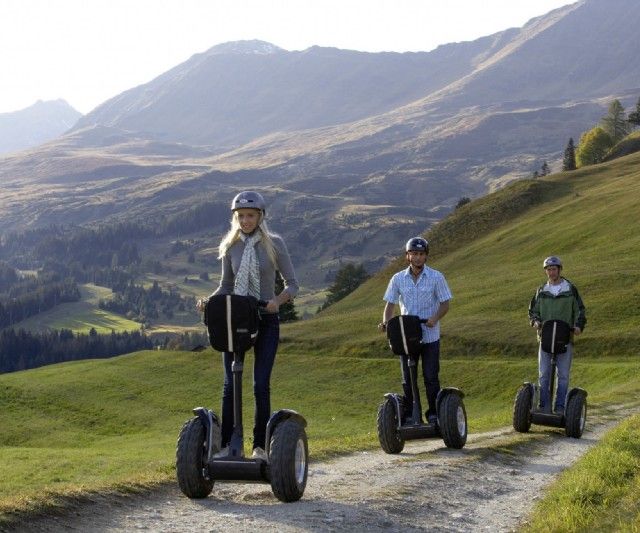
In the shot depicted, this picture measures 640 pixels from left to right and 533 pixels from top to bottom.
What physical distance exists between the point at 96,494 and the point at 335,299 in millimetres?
127459

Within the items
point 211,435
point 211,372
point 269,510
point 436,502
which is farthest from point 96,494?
point 211,372

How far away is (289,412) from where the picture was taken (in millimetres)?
11703

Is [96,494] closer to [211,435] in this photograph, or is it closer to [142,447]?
[211,435]

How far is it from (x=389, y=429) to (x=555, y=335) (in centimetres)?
601

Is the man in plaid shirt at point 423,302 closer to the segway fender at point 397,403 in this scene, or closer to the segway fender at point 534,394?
the segway fender at point 397,403

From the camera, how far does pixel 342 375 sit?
5947cm

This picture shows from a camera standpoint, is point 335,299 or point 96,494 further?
point 335,299

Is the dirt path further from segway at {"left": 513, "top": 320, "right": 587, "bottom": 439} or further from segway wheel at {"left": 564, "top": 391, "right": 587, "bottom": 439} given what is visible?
segway at {"left": 513, "top": 320, "right": 587, "bottom": 439}

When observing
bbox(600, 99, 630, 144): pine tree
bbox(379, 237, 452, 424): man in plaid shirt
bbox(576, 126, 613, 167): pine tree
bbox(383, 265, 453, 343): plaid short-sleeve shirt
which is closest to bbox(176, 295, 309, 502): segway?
bbox(379, 237, 452, 424): man in plaid shirt

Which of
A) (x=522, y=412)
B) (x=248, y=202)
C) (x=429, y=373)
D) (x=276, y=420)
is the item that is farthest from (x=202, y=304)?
(x=522, y=412)

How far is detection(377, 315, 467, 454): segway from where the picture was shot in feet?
52.7

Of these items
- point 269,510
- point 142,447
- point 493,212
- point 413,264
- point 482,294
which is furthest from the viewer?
point 493,212

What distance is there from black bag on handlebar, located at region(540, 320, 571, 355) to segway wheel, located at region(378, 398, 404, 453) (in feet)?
18.4

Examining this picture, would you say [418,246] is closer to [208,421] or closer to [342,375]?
[208,421]
